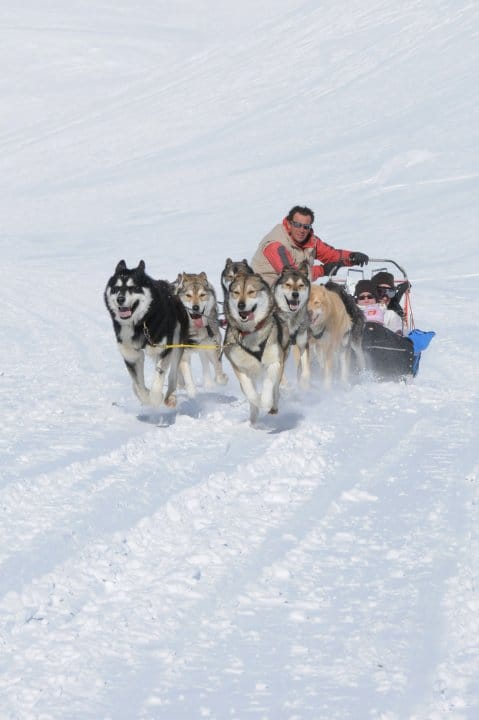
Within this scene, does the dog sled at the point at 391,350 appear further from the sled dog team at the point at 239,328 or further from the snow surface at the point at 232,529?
the snow surface at the point at 232,529

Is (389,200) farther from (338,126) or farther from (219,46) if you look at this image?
(219,46)

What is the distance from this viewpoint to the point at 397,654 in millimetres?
2701

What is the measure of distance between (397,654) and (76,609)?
995 mm

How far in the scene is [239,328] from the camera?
5660 mm

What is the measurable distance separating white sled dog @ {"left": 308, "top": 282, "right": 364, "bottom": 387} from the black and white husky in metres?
1.18

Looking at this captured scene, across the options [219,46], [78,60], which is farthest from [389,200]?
[78,60]

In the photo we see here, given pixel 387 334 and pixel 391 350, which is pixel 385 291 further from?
pixel 391 350

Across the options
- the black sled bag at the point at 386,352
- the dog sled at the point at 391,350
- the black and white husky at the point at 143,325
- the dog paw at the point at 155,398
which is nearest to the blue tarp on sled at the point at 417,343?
the dog sled at the point at 391,350

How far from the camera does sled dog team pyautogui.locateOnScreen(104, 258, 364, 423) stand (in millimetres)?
5633

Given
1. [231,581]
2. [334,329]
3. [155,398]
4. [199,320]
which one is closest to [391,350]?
[334,329]

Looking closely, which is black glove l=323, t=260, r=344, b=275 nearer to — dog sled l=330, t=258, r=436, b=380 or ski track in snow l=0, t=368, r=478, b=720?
dog sled l=330, t=258, r=436, b=380

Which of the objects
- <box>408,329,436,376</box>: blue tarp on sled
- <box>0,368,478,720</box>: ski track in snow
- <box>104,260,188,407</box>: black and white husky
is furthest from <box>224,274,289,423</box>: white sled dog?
<box>408,329,436,376</box>: blue tarp on sled

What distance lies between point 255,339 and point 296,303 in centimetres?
67

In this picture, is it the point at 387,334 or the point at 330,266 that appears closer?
the point at 387,334
